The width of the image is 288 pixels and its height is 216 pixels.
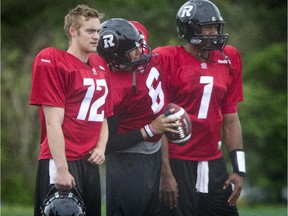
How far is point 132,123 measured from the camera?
7.00 m

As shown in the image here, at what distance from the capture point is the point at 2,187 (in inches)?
902

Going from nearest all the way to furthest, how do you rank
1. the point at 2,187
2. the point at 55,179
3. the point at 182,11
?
the point at 55,179 < the point at 182,11 < the point at 2,187

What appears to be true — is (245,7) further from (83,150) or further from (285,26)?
(83,150)

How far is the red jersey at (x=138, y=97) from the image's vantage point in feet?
22.4

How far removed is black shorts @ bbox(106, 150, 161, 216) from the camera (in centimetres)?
683

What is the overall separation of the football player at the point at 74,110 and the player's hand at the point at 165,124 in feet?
1.15

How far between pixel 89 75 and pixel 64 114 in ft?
1.07

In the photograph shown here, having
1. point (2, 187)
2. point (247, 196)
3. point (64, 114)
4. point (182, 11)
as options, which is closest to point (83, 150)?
point (64, 114)

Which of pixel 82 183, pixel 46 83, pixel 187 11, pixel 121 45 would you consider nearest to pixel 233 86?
pixel 187 11

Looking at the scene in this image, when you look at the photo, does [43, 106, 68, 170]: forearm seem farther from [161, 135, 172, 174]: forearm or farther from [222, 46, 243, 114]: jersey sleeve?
[222, 46, 243, 114]: jersey sleeve

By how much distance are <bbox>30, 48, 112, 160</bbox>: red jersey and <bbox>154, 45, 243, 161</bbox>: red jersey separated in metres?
0.71

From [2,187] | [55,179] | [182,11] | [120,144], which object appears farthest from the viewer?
[2,187]

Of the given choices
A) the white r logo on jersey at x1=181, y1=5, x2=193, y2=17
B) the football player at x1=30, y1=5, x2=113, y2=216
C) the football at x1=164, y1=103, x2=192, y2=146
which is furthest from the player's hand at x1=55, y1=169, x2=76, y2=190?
the white r logo on jersey at x1=181, y1=5, x2=193, y2=17

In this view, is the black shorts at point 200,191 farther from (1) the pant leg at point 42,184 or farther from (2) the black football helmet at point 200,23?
(1) the pant leg at point 42,184
